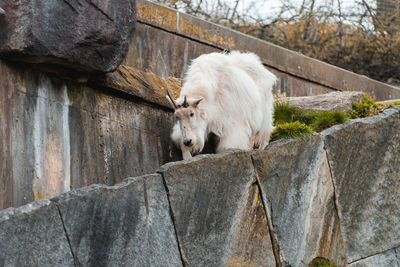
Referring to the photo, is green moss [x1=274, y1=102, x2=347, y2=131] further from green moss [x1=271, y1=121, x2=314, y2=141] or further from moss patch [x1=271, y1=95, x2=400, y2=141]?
green moss [x1=271, y1=121, x2=314, y2=141]

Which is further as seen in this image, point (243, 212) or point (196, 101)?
point (196, 101)

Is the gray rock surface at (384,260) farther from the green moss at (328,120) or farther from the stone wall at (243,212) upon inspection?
the green moss at (328,120)

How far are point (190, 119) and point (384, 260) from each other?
3178 millimetres

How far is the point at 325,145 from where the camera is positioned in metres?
7.59

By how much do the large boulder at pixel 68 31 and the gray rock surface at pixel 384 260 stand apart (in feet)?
12.4

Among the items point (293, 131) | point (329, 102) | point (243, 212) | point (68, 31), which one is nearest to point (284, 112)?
point (329, 102)

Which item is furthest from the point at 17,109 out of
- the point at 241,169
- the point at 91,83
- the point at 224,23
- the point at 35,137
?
the point at 224,23

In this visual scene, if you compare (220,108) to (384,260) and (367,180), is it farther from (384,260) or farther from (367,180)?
(384,260)

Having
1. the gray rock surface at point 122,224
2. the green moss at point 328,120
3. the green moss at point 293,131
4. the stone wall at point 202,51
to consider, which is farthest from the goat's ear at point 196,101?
the green moss at point 328,120

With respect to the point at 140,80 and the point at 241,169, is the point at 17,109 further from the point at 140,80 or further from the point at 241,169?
the point at 241,169

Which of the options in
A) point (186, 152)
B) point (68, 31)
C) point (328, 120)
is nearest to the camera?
point (68, 31)

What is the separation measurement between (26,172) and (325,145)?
3.49m

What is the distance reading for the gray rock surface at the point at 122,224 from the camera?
5.27m

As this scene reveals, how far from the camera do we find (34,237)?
5.00 meters
